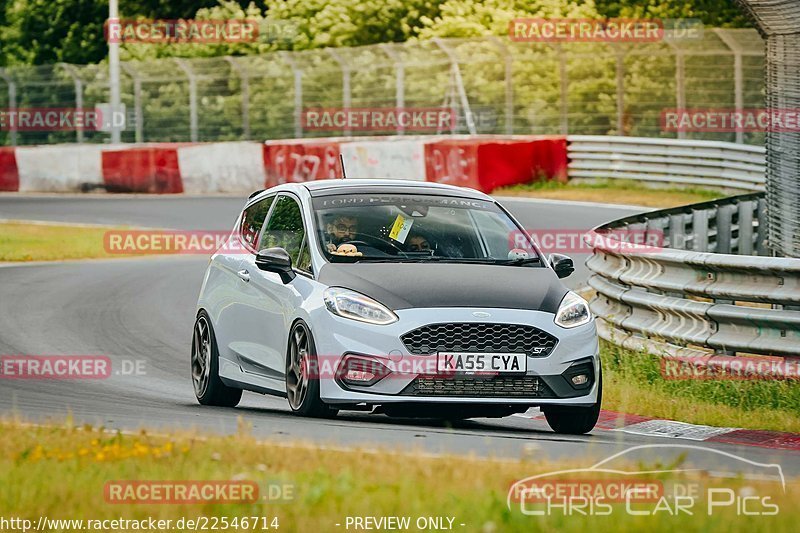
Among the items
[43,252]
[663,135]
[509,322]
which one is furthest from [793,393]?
[663,135]

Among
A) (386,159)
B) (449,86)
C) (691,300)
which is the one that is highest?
(449,86)

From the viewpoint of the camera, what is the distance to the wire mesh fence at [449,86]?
31.9 meters

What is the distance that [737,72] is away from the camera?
30766 mm

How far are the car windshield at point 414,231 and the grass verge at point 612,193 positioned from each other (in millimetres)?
18497

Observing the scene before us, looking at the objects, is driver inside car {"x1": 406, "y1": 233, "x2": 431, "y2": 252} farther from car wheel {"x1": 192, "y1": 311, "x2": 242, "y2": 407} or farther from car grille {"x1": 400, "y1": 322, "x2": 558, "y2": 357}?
car wheel {"x1": 192, "y1": 311, "x2": 242, "y2": 407}

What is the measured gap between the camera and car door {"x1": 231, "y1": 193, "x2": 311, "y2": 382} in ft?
36.2

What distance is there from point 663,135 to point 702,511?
28.0 meters

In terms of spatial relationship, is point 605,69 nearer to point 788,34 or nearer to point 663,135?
point 663,135

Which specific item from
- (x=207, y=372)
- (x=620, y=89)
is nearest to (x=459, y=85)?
(x=620, y=89)

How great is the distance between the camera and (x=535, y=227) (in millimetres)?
25531
